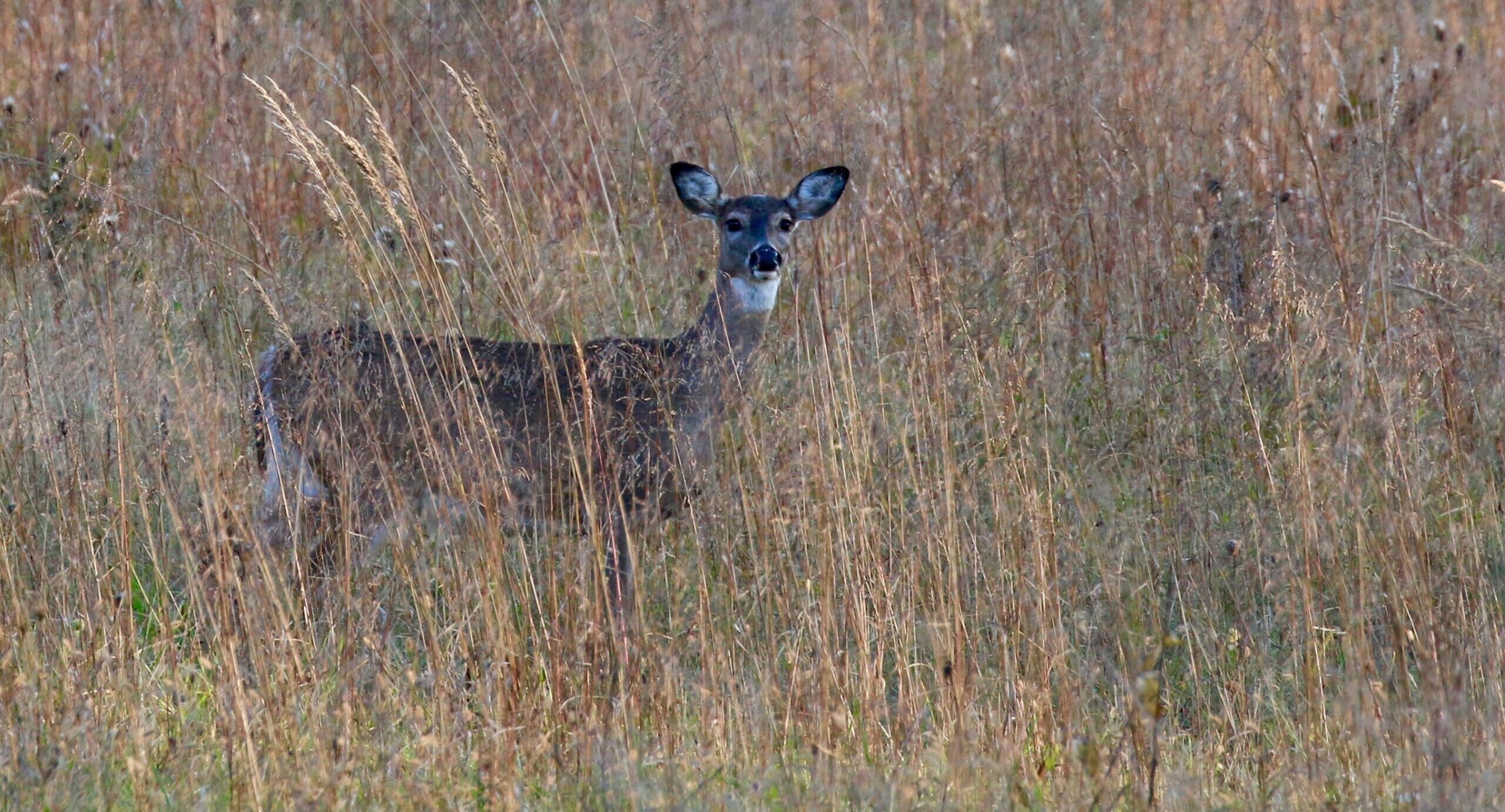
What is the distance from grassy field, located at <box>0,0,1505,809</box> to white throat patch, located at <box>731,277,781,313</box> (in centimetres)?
19

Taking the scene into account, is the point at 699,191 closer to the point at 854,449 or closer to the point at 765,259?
the point at 765,259

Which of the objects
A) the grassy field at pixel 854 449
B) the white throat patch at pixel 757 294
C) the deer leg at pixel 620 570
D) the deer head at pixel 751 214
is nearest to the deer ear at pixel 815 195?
the deer head at pixel 751 214

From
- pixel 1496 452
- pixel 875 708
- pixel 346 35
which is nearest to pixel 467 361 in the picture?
pixel 875 708

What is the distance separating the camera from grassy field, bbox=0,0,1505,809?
3031mm

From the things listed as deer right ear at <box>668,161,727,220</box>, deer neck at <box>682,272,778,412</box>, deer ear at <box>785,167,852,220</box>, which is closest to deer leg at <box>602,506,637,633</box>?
deer neck at <box>682,272,778,412</box>

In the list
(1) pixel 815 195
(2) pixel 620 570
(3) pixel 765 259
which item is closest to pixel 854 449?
(2) pixel 620 570

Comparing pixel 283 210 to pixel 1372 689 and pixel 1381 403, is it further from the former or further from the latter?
pixel 1372 689

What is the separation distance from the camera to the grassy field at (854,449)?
3031 mm

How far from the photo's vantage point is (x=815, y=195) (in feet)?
18.4

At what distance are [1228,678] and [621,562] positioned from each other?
1.75 metres

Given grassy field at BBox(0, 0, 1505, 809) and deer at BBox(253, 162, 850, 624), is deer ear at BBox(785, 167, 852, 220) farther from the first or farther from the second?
grassy field at BBox(0, 0, 1505, 809)

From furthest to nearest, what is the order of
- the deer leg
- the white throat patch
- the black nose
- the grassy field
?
the white throat patch → the black nose → the deer leg → the grassy field

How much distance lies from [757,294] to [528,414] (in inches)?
33.0

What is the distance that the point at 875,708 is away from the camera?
3.22m
